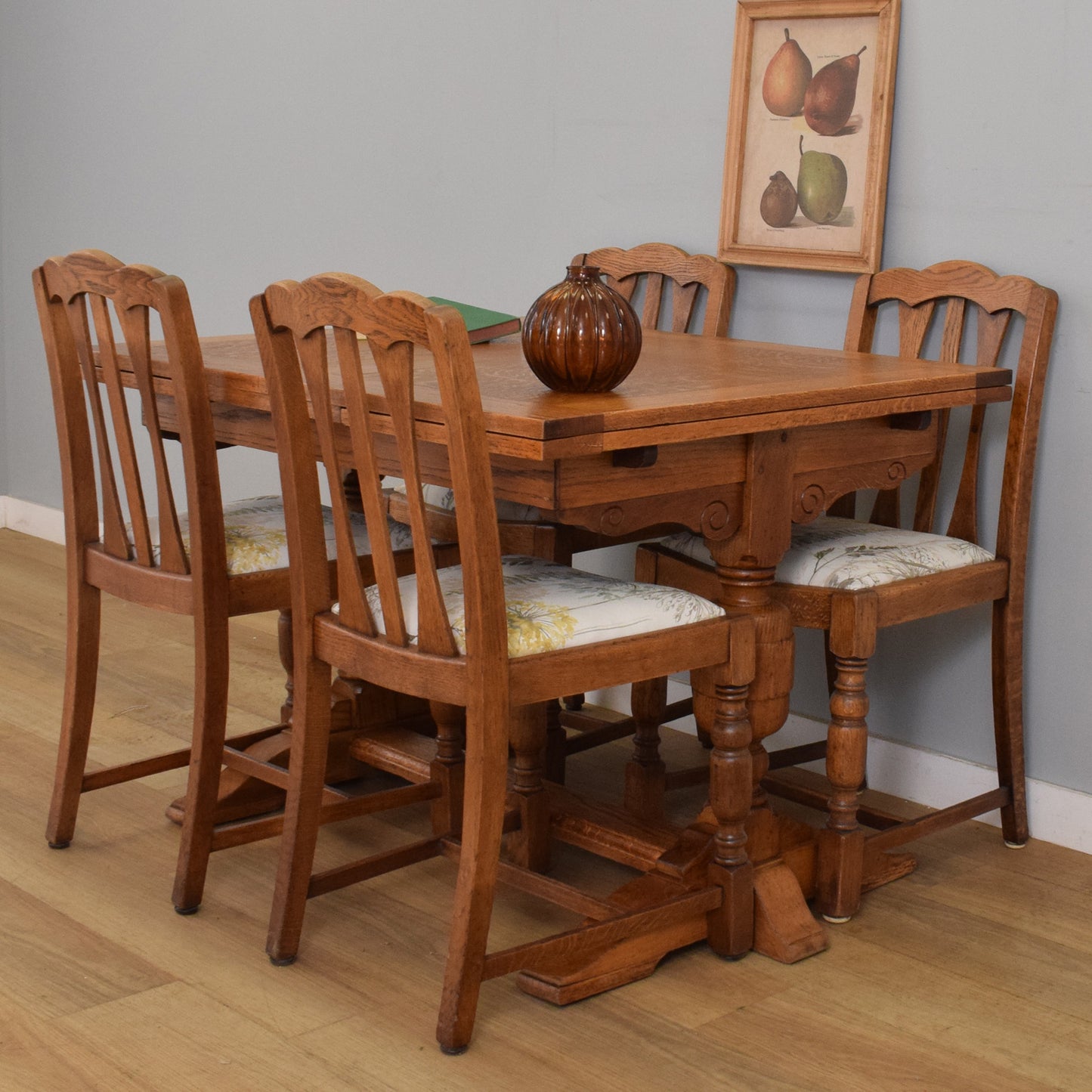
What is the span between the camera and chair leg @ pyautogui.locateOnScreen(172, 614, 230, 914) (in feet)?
7.54

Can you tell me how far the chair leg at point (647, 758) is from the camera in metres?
2.71

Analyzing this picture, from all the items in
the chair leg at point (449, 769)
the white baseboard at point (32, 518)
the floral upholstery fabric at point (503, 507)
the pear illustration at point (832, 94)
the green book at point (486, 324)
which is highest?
the pear illustration at point (832, 94)

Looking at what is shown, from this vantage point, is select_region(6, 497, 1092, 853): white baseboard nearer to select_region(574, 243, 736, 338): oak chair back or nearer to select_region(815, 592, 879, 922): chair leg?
select_region(815, 592, 879, 922): chair leg

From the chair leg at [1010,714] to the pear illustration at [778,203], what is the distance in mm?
866

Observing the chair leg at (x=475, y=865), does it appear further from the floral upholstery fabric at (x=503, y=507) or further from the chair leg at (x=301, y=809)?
the floral upholstery fabric at (x=503, y=507)

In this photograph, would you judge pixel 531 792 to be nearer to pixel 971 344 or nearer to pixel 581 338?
pixel 581 338

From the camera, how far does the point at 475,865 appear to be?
6.21 ft

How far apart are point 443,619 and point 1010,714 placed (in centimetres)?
115

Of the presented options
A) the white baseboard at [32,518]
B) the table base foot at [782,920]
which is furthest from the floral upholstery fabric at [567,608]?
the white baseboard at [32,518]

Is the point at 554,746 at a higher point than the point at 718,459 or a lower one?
lower

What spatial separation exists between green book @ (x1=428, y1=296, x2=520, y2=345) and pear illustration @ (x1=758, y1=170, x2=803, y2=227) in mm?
533

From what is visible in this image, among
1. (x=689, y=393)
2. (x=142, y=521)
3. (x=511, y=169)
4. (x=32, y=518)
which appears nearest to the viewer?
(x=689, y=393)

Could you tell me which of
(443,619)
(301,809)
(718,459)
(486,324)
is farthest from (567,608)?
(486,324)

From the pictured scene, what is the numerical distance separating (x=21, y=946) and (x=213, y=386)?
0.89 m
